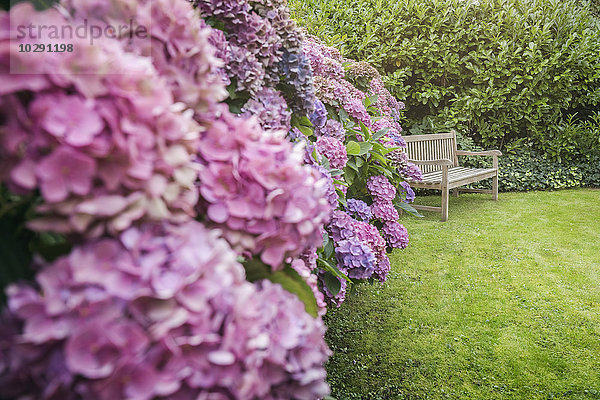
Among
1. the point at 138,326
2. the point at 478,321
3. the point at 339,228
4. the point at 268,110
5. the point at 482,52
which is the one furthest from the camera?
the point at 482,52

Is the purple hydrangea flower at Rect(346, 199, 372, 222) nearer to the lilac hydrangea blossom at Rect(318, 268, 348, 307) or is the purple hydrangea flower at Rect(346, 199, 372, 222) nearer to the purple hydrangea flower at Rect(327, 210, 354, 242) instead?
the purple hydrangea flower at Rect(327, 210, 354, 242)

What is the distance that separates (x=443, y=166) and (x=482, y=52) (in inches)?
87.7

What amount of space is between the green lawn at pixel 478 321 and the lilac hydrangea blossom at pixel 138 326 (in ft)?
5.16

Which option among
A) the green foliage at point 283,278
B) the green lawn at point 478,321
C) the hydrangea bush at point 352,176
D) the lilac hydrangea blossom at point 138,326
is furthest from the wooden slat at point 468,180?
the lilac hydrangea blossom at point 138,326

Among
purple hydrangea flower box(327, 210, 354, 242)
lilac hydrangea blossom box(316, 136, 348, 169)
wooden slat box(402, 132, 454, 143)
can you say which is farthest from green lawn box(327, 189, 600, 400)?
wooden slat box(402, 132, 454, 143)

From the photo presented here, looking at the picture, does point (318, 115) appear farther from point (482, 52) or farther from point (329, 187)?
point (482, 52)

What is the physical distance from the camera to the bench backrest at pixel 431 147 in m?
5.20

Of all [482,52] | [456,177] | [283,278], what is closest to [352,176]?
[283,278]

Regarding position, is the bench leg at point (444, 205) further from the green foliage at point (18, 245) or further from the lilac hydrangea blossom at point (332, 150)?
the green foliage at point (18, 245)

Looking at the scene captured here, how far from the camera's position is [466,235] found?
3.97 metres

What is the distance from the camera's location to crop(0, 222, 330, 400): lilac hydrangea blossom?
0.39 meters

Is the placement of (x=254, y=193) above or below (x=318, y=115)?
below

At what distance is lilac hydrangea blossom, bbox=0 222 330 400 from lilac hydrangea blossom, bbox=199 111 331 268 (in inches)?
3.5

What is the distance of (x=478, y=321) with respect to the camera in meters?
2.43
